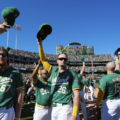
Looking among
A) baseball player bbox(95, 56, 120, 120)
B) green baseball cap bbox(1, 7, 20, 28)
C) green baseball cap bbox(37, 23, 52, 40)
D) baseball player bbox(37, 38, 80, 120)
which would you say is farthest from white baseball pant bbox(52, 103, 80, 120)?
green baseball cap bbox(1, 7, 20, 28)

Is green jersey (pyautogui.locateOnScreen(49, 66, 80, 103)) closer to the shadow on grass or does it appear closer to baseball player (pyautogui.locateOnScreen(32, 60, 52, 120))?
baseball player (pyautogui.locateOnScreen(32, 60, 52, 120))

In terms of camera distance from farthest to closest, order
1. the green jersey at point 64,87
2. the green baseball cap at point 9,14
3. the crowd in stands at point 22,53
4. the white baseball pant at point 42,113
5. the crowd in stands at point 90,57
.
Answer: the crowd in stands at point 90,57, the crowd in stands at point 22,53, the white baseball pant at point 42,113, the green jersey at point 64,87, the green baseball cap at point 9,14

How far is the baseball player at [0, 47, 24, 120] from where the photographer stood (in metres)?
1.77

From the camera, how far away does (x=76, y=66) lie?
56781 mm

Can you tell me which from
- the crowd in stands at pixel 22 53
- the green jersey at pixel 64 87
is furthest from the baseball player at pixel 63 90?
the crowd in stands at pixel 22 53

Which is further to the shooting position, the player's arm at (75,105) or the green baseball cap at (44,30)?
the green baseball cap at (44,30)

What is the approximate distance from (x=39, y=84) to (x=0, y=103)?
145cm

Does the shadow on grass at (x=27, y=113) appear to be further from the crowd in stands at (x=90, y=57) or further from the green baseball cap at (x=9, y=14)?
the crowd in stands at (x=90, y=57)

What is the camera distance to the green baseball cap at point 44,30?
2.23 m

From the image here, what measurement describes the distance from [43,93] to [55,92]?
781mm

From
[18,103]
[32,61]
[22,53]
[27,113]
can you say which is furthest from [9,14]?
[32,61]

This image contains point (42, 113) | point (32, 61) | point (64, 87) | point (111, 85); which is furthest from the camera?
point (32, 61)

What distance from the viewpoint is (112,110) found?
3.01m

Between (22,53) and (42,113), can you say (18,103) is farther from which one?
(22,53)
